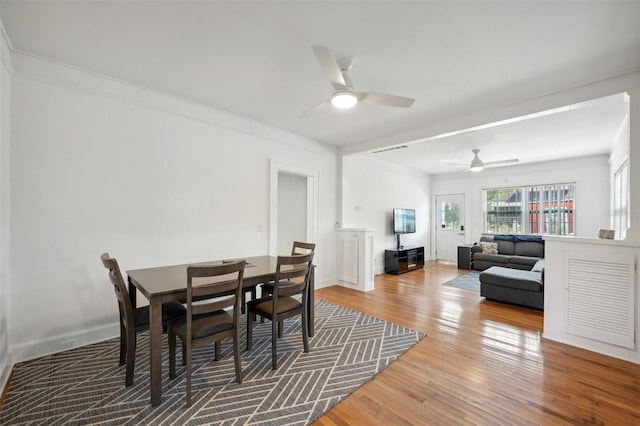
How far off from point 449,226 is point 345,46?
7.14m

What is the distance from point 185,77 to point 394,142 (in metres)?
3.14

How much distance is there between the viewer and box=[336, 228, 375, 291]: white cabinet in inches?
188

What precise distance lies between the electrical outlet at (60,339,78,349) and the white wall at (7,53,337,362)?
34 mm

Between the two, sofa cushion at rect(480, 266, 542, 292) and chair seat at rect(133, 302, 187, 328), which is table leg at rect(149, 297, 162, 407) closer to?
chair seat at rect(133, 302, 187, 328)

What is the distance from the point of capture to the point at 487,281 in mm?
4191

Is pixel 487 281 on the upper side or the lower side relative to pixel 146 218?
lower

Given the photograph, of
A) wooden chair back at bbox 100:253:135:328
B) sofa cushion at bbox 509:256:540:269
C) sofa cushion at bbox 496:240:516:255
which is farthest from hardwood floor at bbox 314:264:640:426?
sofa cushion at bbox 496:240:516:255

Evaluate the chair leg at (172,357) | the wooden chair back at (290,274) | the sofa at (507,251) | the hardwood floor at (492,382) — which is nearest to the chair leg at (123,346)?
the chair leg at (172,357)

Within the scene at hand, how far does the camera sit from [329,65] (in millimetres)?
1965

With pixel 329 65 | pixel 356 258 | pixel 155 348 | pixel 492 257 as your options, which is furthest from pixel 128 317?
pixel 492 257

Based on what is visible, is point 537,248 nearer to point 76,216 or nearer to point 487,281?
point 487,281

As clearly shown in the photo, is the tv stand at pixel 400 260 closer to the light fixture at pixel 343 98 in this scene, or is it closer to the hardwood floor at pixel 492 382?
the hardwood floor at pixel 492 382

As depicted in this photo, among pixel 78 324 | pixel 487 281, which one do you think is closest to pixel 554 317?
pixel 487 281

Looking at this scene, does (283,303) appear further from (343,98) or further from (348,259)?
(348,259)
